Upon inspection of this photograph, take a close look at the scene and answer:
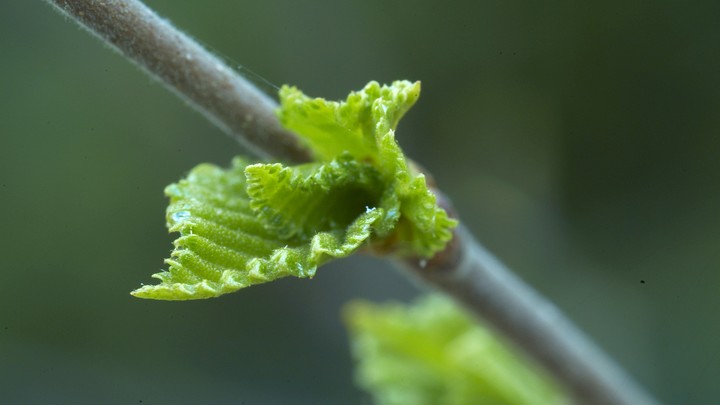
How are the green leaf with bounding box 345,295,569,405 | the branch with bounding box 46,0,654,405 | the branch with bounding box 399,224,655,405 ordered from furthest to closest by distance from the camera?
1. the green leaf with bounding box 345,295,569,405
2. the branch with bounding box 399,224,655,405
3. the branch with bounding box 46,0,654,405

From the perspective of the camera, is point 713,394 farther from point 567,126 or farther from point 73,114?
point 73,114

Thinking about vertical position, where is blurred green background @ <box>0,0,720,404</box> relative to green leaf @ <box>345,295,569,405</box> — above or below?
above

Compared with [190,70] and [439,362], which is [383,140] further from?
[439,362]

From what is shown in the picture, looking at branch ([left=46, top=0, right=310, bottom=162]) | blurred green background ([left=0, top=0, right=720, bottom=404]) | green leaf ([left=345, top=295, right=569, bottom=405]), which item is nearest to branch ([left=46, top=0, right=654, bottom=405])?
branch ([left=46, top=0, right=310, bottom=162])

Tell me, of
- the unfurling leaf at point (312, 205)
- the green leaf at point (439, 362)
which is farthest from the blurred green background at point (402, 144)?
the unfurling leaf at point (312, 205)

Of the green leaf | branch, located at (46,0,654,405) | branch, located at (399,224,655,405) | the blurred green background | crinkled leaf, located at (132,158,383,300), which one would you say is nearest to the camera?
crinkled leaf, located at (132,158,383,300)

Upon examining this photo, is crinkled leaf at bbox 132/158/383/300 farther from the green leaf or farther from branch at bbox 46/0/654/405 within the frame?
the green leaf

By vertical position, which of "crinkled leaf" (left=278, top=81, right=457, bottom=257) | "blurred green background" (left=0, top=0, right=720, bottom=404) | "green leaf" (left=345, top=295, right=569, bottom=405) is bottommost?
"crinkled leaf" (left=278, top=81, right=457, bottom=257)
